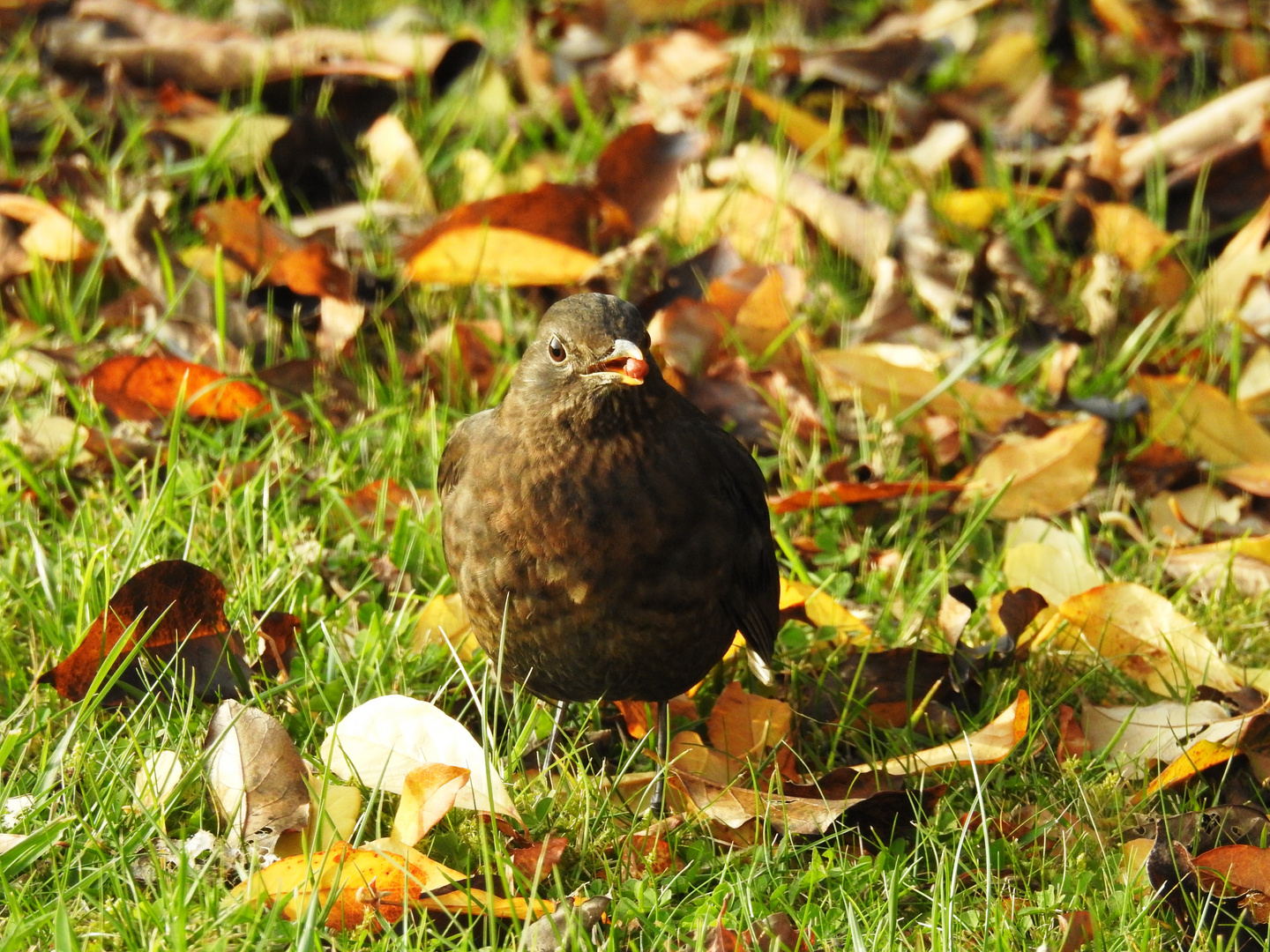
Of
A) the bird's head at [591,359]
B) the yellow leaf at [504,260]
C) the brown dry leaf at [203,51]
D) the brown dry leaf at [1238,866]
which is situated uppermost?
the bird's head at [591,359]

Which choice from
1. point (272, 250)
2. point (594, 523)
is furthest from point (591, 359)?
point (272, 250)

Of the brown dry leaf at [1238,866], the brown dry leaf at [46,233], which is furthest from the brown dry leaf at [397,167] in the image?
the brown dry leaf at [1238,866]

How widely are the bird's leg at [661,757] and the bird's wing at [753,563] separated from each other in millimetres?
275

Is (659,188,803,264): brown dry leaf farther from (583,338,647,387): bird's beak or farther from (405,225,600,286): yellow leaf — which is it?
(583,338,647,387): bird's beak

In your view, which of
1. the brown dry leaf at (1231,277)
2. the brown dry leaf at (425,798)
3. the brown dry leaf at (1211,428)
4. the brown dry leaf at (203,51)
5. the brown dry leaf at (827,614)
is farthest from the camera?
the brown dry leaf at (203,51)

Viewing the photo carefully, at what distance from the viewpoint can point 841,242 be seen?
212 inches

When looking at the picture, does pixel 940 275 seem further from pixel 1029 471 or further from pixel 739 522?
pixel 739 522

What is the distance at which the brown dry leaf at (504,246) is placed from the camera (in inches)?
193

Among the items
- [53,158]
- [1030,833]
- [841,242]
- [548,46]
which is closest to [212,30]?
[53,158]

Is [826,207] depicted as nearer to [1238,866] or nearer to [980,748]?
[980,748]

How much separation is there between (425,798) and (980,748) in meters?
1.26

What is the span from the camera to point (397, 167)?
5.55m

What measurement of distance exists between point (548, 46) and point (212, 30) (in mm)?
1373

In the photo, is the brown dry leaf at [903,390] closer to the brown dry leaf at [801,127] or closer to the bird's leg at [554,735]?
the brown dry leaf at [801,127]
